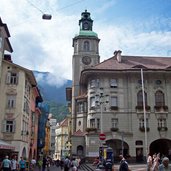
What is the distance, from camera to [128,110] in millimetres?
45500

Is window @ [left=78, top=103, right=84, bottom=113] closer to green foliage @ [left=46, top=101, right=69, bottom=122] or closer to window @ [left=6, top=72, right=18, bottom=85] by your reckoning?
window @ [left=6, top=72, right=18, bottom=85]

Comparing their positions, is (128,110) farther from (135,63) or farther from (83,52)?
(83,52)

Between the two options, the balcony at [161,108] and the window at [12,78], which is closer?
the window at [12,78]

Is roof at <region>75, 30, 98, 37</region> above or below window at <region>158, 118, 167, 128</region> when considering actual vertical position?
above

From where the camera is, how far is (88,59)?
6525 cm

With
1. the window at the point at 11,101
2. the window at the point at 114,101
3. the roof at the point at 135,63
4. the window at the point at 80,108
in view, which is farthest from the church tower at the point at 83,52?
the window at the point at 11,101

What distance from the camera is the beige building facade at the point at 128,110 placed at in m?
44.1

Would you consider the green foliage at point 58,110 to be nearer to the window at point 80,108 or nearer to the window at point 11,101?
the window at point 80,108

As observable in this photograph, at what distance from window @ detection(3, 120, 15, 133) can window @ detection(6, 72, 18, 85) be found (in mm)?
4950

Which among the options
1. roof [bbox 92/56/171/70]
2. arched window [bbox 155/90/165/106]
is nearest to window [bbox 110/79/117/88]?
roof [bbox 92/56/171/70]

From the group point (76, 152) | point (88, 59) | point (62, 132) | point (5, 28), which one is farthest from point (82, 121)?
point (62, 132)

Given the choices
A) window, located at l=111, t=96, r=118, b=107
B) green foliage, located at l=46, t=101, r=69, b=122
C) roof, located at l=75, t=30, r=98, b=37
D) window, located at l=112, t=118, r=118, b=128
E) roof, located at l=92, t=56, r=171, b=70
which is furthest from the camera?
green foliage, located at l=46, t=101, r=69, b=122

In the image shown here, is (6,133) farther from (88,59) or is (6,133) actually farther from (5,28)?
(88,59)

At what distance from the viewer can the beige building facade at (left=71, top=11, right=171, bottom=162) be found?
44.1m
